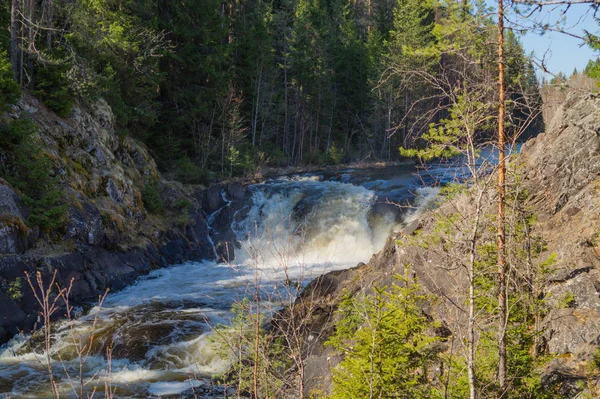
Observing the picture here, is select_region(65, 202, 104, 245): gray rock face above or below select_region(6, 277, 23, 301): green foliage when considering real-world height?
above

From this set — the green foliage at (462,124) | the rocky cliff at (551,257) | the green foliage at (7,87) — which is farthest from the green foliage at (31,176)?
the green foliage at (462,124)

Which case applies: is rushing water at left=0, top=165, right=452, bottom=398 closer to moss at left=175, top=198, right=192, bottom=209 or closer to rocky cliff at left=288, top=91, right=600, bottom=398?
rocky cliff at left=288, top=91, right=600, bottom=398

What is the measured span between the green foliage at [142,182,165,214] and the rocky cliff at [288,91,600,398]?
374 inches

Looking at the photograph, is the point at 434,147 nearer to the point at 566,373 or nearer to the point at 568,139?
the point at 566,373

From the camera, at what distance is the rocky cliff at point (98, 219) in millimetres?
11242

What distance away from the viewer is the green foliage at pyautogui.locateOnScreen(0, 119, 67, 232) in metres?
12.0

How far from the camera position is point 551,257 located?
564 centimetres

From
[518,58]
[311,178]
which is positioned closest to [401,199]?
[311,178]

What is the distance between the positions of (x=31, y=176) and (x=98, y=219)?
107 inches

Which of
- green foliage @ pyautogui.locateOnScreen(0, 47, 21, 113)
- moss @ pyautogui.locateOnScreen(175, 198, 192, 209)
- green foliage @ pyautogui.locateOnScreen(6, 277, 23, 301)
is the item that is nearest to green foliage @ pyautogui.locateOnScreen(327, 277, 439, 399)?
green foliage @ pyautogui.locateOnScreen(6, 277, 23, 301)

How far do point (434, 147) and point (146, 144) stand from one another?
20.3m

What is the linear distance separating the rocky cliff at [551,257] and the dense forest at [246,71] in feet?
2.97

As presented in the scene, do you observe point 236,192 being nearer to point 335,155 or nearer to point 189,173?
point 189,173

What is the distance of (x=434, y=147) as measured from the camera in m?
5.40
